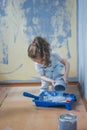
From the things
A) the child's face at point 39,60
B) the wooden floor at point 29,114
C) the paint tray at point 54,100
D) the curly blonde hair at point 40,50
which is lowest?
the wooden floor at point 29,114

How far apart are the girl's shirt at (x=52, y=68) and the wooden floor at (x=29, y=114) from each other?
255 millimetres

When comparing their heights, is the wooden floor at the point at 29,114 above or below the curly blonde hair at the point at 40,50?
below

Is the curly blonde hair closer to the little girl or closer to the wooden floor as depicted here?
the little girl

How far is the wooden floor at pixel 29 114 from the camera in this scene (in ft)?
4.96

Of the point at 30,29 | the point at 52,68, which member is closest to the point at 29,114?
the point at 52,68

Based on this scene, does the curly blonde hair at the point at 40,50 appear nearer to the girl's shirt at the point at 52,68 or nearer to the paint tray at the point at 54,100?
the girl's shirt at the point at 52,68

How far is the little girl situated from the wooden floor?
0.75 feet

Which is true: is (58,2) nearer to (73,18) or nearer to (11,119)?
(73,18)

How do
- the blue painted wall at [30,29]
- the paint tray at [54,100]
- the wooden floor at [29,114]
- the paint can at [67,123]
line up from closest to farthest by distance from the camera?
the paint can at [67,123] < the wooden floor at [29,114] < the paint tray at [54,100] < the blue painted wall at [30,29]

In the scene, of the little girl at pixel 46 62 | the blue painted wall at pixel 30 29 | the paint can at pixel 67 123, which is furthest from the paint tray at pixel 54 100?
the blue painted wall at pixel 30 29

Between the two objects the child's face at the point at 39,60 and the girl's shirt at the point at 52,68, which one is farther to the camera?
the girl's shirt at the point at 52,68

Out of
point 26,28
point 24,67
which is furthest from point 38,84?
point 26,28

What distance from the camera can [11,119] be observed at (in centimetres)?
163

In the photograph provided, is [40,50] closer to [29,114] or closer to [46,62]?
[46,62]
